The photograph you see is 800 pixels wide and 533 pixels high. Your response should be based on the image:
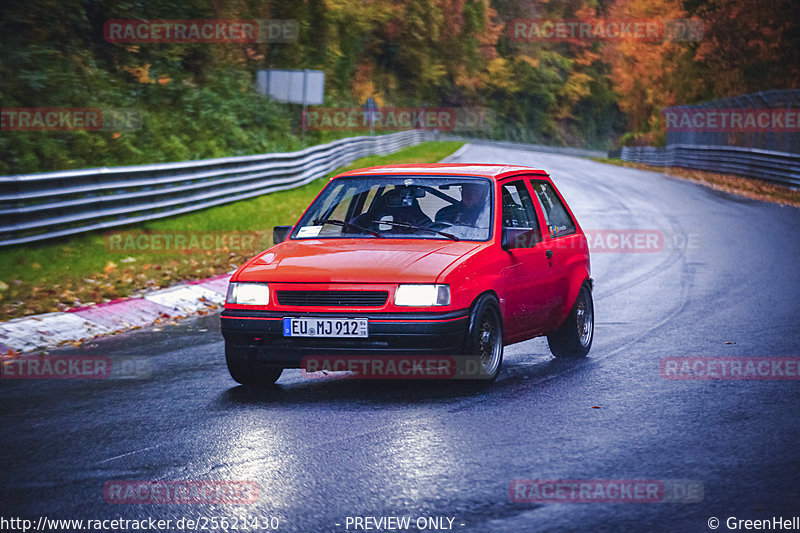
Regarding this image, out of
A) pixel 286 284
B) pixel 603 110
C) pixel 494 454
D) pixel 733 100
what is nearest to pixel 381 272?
pixel 286 284

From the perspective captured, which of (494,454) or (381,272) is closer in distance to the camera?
(494,454)

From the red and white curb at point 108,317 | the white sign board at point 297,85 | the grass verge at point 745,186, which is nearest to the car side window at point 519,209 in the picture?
the red and white curb at point 108,317

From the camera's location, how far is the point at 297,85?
99.5 feet

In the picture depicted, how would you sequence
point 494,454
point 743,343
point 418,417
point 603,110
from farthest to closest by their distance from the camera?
point 603,110 < point 743,343 < point 418,417 < point 494,454

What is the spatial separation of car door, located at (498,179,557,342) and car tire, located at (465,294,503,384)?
0.21m

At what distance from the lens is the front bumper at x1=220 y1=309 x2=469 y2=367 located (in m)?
6.89

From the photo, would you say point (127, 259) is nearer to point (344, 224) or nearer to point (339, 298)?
point (344, 224)

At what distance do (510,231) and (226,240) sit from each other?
10.2m

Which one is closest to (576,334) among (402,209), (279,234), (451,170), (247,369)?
(451,170)

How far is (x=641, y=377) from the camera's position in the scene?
7.87m

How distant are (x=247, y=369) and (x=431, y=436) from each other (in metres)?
1.87

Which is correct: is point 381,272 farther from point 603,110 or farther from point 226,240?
point 603,110

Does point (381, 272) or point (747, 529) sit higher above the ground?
point (381, 272)

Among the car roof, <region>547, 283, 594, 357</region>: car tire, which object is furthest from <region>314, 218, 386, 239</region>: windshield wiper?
<region>547, 283, 594, 357</region>: car tire
